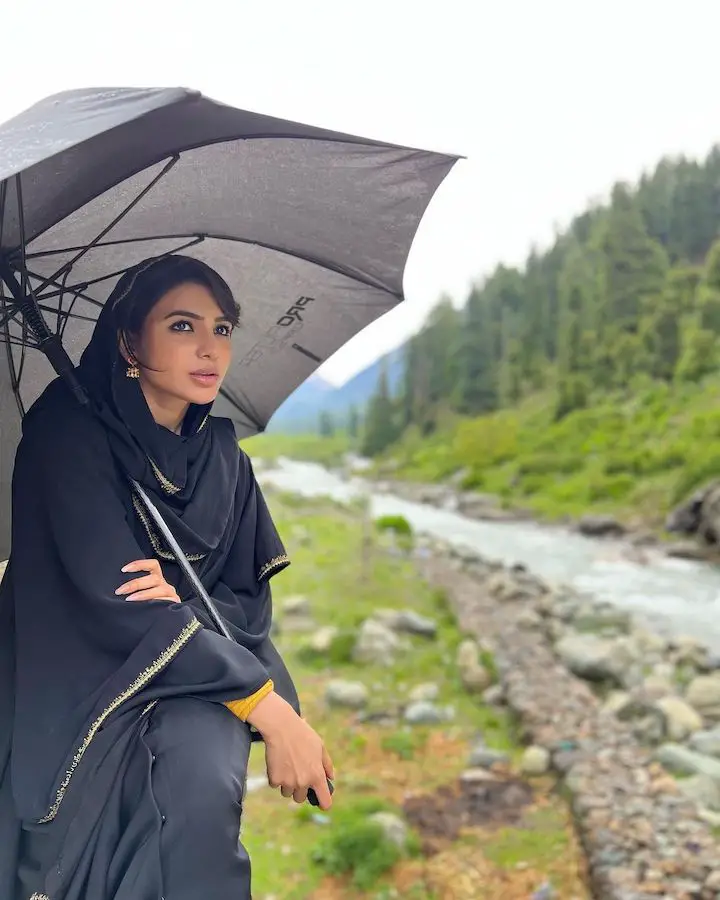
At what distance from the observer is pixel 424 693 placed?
20.0ft

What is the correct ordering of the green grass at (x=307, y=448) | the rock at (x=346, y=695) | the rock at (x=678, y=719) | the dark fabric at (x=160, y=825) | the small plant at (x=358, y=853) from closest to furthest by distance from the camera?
the dark fabric at (x=160, y=825) < the small plant at (x=358, y=853) < the rock at (x=678, y=719) < the rock at (x=346, y=695) < the green grass at (x=307, y=448)

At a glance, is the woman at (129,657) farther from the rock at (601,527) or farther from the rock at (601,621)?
the rock at (601,527)

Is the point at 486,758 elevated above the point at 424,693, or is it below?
above

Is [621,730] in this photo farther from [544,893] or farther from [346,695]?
[544,893]

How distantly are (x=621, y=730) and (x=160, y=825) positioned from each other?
486cm

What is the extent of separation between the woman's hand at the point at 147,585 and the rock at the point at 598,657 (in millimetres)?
6318

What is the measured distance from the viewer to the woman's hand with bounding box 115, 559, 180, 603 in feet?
4.80

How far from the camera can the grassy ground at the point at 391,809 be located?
3.45 metres

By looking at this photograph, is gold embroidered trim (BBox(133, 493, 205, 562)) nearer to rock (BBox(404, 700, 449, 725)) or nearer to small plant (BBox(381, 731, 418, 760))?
small plant (BBox(381, 731, 418, 760))

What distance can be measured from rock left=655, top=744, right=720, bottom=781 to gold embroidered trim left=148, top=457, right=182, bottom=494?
4.22 metres

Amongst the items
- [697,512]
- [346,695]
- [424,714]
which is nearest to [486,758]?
[424,714]

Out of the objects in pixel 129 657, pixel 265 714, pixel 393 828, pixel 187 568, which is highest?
pixel 187 568

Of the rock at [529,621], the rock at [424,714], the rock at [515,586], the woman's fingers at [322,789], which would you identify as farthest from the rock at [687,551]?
the woman's fingers at [322,789]

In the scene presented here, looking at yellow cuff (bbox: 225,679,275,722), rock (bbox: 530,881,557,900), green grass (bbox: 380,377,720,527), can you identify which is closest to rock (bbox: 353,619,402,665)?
rock (bbox: 530,881,557,900)
